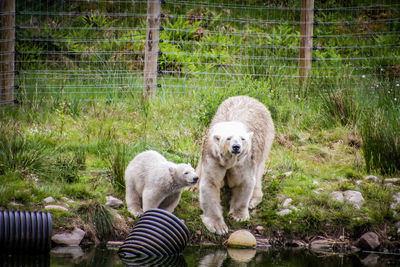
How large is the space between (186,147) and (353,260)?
10.5ft

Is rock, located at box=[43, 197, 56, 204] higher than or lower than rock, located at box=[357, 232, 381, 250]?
higher

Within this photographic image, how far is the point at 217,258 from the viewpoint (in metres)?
5.69

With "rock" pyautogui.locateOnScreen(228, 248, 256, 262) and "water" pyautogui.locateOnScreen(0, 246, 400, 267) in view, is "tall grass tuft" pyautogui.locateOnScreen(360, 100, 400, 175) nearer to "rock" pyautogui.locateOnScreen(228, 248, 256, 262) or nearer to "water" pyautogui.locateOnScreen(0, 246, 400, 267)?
"water" pyautogui.locateOnScreen(0, 246, 400, 267)

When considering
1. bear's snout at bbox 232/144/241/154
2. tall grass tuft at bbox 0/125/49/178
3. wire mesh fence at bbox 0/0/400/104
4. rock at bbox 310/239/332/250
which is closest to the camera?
bear's snout at bbox 232/144/241/154

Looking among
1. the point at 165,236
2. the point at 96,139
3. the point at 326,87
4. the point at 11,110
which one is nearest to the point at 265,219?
the point at 165,236

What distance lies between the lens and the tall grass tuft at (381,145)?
739 centimetres

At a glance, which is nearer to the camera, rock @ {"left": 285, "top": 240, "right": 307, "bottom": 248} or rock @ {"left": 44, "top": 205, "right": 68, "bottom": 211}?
rock @ {"left": 44, "top": 205, "right": 68, "bottom": 211}

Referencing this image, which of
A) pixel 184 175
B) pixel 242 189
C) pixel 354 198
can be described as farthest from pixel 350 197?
pixel 184 175

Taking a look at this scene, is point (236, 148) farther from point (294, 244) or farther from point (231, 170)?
point (294, 244)

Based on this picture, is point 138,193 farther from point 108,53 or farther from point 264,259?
point 108,53

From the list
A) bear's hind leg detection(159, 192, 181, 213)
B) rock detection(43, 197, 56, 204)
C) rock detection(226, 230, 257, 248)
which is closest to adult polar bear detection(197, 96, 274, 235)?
rock detection(226, 230, 257, 248)

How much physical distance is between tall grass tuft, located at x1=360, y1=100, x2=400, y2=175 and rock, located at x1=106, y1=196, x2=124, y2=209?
11.5ft

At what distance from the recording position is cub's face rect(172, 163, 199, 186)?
5.92 meters

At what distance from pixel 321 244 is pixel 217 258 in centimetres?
139
